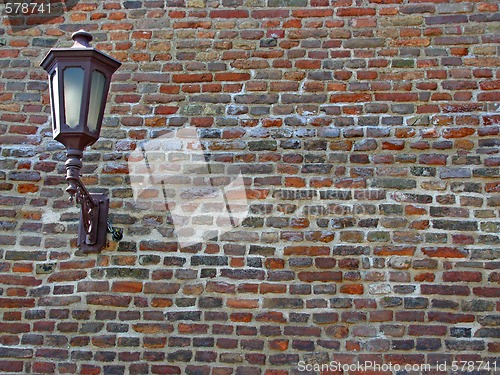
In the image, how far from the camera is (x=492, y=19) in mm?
4094

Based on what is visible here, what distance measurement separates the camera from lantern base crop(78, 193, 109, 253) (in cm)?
379

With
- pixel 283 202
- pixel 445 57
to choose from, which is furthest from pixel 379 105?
pixel 283 202

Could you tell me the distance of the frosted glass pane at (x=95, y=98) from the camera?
328cm

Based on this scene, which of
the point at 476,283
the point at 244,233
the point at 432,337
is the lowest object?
the point at 432,337

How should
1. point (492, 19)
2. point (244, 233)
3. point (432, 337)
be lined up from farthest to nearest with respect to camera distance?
1. point (492, 19)
2. point (244, 233)
3. point (432, 337)

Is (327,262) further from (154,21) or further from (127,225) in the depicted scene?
(154,21)

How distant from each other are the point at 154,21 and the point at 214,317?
1.83m

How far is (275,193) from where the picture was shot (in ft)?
12.7
